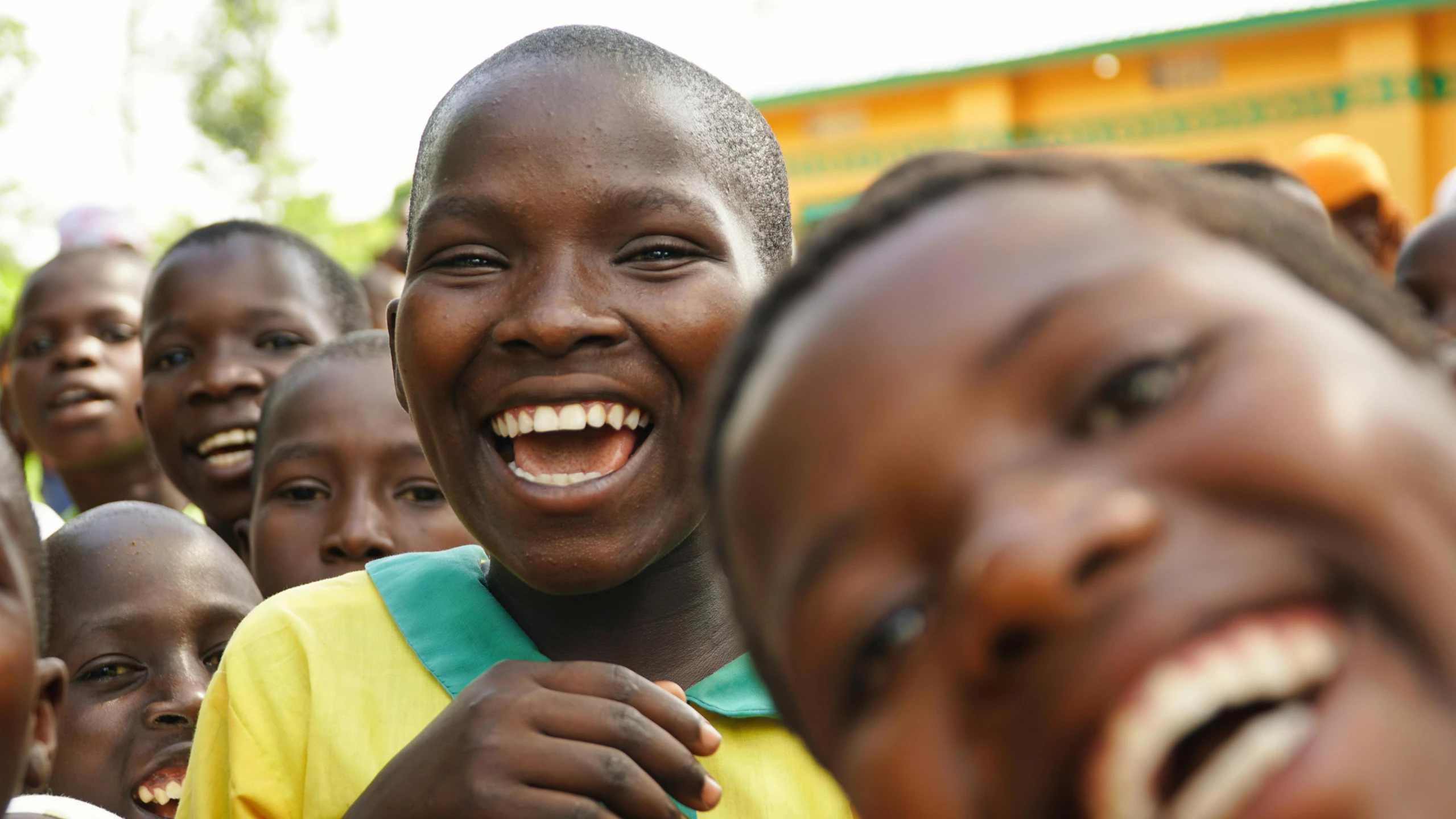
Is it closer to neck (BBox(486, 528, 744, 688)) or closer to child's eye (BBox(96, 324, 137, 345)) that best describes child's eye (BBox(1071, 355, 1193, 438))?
A: neck (BBox(486, 528, 744, 688))

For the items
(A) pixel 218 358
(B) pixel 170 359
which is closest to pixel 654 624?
(A) pixel 218 358

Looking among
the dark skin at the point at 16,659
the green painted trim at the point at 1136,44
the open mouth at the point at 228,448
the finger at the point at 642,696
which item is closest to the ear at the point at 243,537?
the open mouth at the point at 228,448

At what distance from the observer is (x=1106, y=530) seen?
0.73 m

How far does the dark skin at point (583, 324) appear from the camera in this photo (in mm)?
1748

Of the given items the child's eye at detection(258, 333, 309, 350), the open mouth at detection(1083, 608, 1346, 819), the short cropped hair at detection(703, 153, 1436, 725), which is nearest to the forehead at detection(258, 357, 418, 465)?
the child's eye at detection(258, 333, 309, 350)

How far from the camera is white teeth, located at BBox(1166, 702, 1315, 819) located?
701 mm

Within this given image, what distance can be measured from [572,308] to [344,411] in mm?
1328

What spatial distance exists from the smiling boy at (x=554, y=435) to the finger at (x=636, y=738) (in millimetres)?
273

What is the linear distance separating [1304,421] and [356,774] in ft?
4.28

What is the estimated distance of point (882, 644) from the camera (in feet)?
2.72

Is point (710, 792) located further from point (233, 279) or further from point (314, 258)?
point (314, 258)

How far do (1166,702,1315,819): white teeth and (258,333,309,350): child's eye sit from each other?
3.38 m

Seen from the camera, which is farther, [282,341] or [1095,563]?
[282,341]

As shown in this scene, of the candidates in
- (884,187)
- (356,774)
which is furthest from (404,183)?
(884,187)
